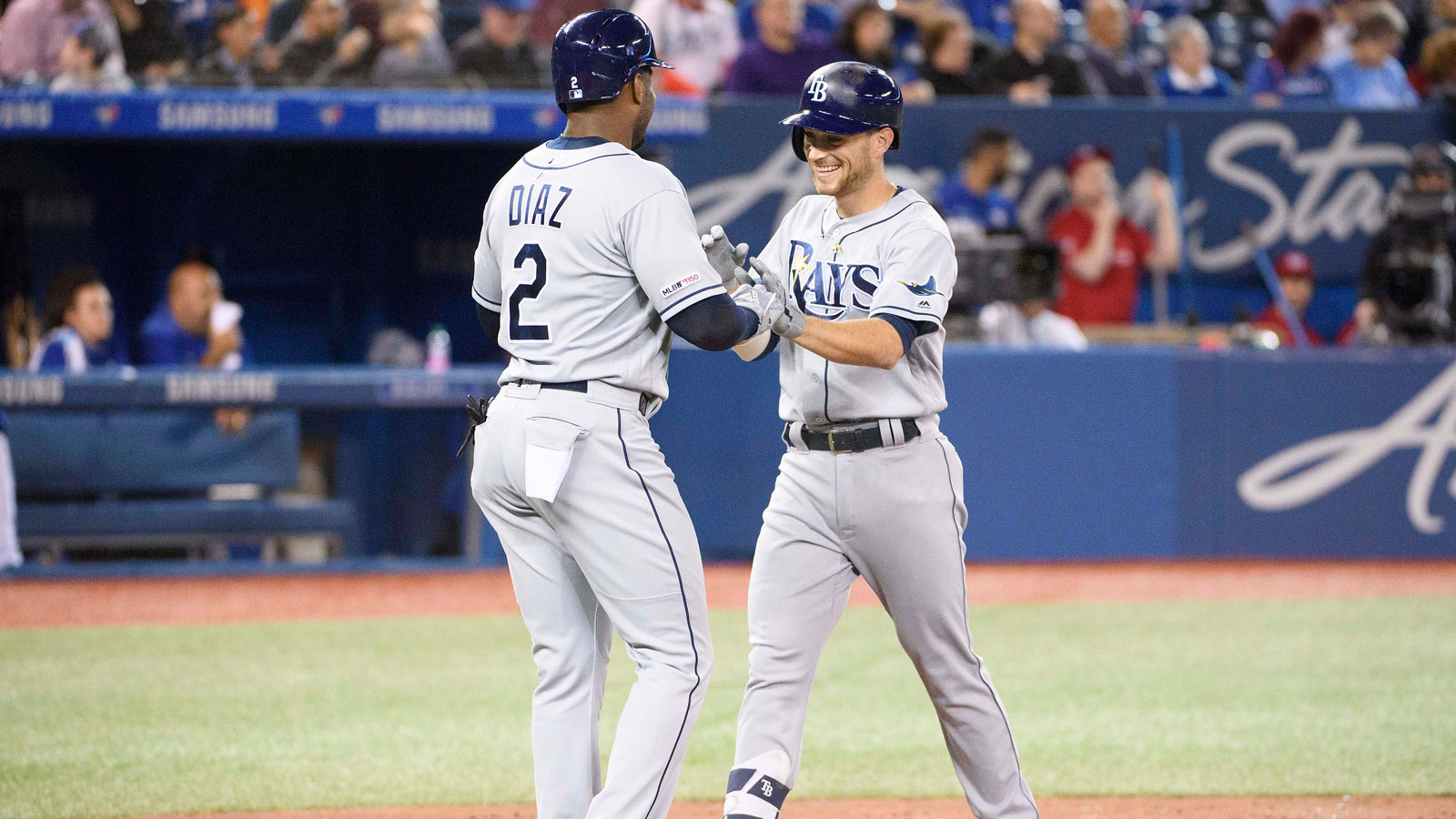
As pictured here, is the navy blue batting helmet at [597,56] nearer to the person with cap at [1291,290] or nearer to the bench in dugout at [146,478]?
the bench in dugout at [146,478]

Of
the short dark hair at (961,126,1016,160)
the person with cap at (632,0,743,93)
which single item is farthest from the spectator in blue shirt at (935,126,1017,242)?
the person with cap at (632,0,743,93)

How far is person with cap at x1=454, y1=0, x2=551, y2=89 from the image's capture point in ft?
29.7

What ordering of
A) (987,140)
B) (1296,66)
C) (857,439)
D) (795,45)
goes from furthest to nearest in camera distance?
(1296,66)
(795,45)
(987,140)
(857,439)

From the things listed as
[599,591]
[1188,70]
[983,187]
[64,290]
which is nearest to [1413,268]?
[1188,70]

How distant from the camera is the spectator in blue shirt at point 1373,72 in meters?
11.2

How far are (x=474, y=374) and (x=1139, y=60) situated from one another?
619cm

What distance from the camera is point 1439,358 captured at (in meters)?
8.90

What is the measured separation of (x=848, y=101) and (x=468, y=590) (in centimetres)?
532

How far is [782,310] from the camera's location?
3.23m

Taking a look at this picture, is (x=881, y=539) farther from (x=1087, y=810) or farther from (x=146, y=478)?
(x=146, y=478)

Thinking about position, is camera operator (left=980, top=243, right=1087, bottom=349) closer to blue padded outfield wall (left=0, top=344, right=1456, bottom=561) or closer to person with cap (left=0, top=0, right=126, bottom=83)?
blue padded outfield wall (left=0, top=344, right=1456, bottom=561)

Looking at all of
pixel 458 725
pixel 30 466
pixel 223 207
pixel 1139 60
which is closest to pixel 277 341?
pixel 223 207

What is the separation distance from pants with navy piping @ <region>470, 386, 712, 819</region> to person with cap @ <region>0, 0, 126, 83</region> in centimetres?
634

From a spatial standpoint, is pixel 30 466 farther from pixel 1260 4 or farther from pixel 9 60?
pixel 1260 4
